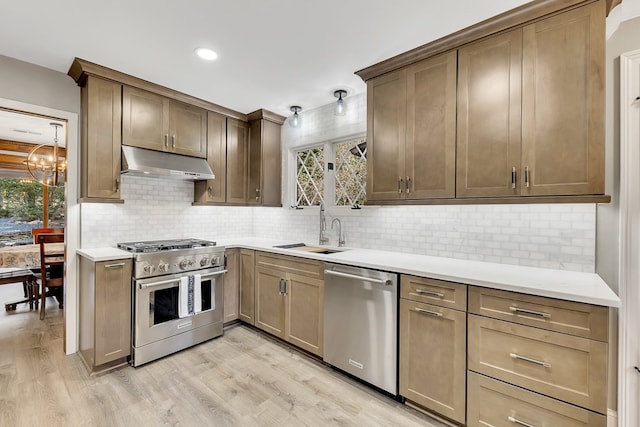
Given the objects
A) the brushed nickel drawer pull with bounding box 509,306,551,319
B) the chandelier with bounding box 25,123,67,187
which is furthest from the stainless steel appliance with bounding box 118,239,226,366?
the chandelier with bounding box 25,123,67,187

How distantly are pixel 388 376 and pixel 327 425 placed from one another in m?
0.53

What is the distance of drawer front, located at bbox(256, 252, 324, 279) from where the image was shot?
2633mm

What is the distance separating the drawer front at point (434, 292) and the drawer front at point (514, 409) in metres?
0.42

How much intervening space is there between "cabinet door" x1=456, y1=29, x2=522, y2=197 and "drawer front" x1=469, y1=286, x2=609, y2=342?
0.67m

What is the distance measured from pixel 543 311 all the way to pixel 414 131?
1451 millimetres

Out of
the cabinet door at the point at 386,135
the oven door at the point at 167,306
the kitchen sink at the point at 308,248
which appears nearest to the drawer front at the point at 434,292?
the cabinet door at the point at 386,135

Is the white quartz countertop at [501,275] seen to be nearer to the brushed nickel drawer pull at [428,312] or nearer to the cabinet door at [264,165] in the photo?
the brushed nickel drawer pull at [428,312]

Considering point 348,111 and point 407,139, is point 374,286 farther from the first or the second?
point 348,111

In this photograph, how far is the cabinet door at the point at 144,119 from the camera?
2.80 m

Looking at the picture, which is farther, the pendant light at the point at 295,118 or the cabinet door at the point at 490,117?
the pendant light at the point at 295,118

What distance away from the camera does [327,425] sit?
1910 millimetres

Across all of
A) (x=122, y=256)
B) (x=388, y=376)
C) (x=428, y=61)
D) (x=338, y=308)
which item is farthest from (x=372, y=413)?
(x=428, y=61)

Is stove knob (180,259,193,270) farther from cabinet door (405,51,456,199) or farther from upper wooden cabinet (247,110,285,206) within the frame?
cabinet door (405,51,456,199)

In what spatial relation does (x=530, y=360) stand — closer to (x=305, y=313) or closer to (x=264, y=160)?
(x=305, y=313)
